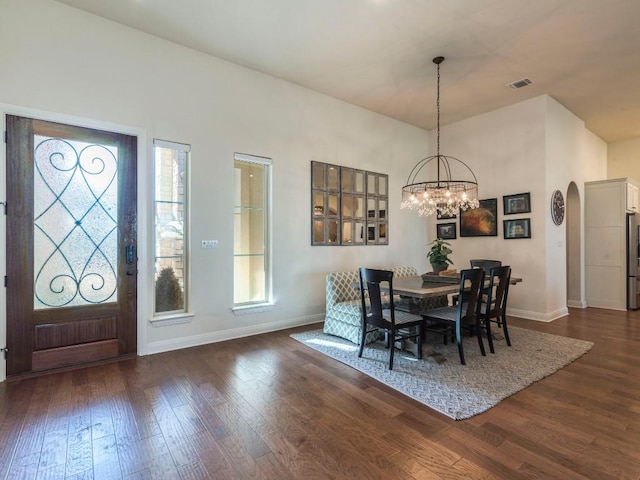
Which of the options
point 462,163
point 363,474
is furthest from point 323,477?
point 462,163

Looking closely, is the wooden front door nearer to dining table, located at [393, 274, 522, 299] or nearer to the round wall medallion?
dining table, located at [393, 274, 522, 299]

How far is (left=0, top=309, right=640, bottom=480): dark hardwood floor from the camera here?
1.82 meters

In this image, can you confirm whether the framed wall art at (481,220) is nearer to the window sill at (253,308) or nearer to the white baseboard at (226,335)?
the white baseboard at (226,335)

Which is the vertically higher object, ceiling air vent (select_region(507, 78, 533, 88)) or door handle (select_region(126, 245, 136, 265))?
ceiling air vent (select_region(507, 78, 533, 88))

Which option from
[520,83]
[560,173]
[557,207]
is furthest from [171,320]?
[560,173]

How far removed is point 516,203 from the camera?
5.53 meters

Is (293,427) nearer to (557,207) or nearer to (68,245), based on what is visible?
(68,245)

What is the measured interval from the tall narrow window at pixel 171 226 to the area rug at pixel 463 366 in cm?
158

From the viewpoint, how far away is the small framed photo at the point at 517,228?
212 inches

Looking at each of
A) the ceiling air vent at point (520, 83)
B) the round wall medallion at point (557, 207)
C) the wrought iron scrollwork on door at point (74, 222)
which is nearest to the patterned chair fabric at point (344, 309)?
the wrought iron scrollwork on door at point (74, 222)

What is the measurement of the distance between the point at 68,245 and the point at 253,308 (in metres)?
2.15

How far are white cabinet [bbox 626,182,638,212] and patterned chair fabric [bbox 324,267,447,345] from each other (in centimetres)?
517

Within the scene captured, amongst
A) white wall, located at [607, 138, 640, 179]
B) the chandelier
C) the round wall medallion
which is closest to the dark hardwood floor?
the chandelier

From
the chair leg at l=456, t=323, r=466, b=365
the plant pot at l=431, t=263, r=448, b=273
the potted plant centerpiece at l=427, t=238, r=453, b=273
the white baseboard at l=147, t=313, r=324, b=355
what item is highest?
the potted plant centerpiece at l=427, t=238, r=453, b=273
